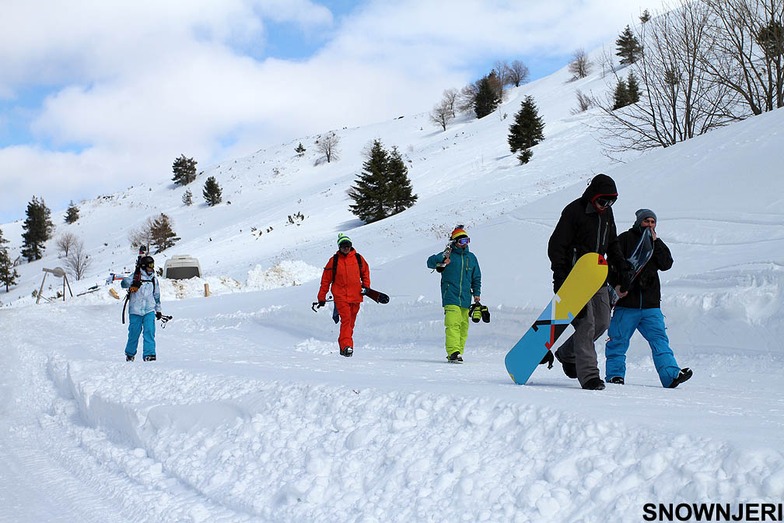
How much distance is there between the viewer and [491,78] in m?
84.4

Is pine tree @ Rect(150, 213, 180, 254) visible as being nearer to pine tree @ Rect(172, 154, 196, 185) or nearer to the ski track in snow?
pine tree @ Rect(172, 154, 196, 185)

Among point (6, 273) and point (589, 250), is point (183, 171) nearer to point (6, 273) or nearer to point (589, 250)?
point (6, 273)

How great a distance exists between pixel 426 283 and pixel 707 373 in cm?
702

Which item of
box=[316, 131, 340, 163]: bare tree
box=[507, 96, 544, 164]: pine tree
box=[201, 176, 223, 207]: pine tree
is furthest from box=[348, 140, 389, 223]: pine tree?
box=[316, 131, 340, 163]: bare tree

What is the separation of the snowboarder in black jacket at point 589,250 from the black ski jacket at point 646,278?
0.45 metres

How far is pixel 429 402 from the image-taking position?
15.0ft

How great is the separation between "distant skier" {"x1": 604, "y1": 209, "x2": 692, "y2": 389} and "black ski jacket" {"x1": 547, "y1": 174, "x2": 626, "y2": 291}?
0.51 meters

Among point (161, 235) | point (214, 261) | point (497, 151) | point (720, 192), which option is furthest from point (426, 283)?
point (161, 235)

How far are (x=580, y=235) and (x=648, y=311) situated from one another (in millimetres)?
1186

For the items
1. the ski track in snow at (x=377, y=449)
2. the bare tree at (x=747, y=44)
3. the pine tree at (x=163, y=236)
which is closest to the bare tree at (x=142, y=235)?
the pine tree at (x=163, y=236)

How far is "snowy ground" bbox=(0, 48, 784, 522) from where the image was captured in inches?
135

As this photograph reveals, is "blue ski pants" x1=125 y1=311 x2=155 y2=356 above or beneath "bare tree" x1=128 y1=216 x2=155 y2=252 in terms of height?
beneath

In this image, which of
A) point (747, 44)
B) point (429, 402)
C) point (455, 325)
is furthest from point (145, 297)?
point (747, 44)

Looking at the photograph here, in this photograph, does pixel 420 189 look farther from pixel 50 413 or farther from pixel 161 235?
pixel 50 413
